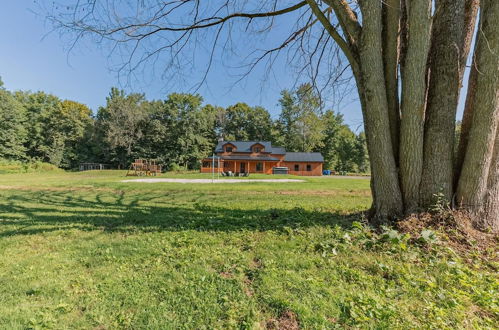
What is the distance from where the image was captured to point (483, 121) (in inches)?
114

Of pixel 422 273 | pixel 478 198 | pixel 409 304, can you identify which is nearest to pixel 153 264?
pixel 409 304

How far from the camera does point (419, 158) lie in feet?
10.6

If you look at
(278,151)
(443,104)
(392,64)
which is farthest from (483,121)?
(278,151)

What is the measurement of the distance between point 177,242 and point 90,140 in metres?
44.1

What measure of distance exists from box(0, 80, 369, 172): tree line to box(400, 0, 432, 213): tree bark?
31.1m

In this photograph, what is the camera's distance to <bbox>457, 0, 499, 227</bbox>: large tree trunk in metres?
2.85

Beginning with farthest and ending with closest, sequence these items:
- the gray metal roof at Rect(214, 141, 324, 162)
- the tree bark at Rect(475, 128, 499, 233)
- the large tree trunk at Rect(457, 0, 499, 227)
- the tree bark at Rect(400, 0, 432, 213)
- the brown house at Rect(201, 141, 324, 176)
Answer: the gray metal roof at Rect(214, 141, 324, 162), the brown house at Rect(201, 141, 324, 176), the tree bark at Rect(400, 0, 432, 213), the tree bark at Rect(475, 128, 499, 233), the large tree trunk at Rect(457, 0, 499, 227)

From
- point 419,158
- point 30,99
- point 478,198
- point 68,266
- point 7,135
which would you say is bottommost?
point 68,266

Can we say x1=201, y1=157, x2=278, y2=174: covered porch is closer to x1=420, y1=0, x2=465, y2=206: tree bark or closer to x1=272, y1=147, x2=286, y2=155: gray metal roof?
x1=272, y1=147, x2=286, y2=155: gray metal roof

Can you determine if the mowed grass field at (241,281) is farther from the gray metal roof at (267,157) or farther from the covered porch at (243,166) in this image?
the gray metal roof at (267,157)

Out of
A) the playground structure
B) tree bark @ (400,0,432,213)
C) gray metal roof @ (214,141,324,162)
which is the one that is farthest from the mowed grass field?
gray metal roof @ (214,141,324,162)

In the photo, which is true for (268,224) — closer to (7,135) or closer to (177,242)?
(177,242)

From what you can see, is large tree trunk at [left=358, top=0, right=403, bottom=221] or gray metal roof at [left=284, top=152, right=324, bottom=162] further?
gray metal roof at [left=284, top=152, right=324, bottom=162]

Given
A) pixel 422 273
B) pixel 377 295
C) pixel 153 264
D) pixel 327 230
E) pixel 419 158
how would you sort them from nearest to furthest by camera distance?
pixel 377 295 → pixel 422 273 → pixel 153 264 → pixel 419 158 → pixel 327 230
